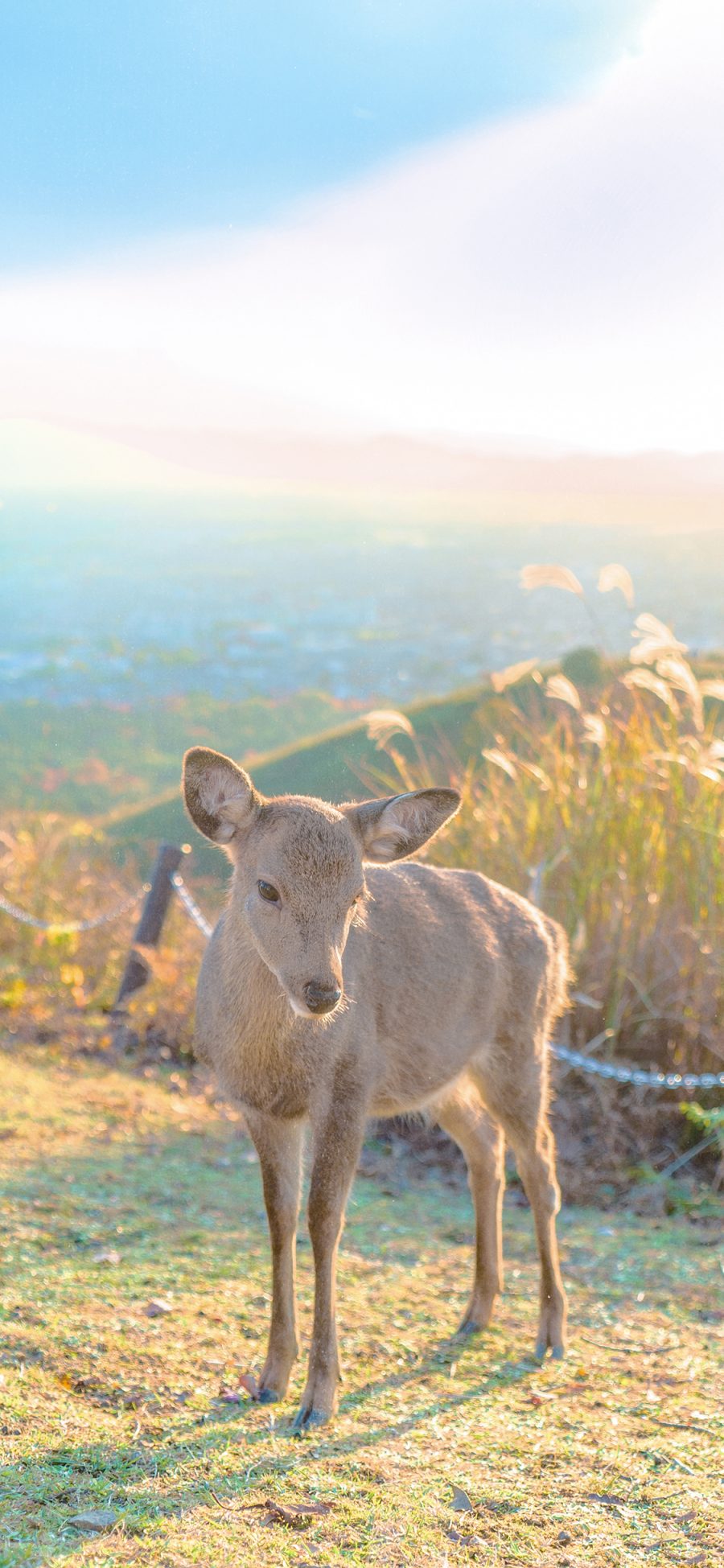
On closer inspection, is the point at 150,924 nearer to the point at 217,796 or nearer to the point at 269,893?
the point at 217,796

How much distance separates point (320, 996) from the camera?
322cm

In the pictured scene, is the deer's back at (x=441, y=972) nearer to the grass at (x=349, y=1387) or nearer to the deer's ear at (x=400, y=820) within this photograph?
the deer's ear at (x=400, y=820)

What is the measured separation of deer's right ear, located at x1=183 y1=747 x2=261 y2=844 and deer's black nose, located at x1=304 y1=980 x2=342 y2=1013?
2.28 feet

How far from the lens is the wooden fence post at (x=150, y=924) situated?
9.48 m

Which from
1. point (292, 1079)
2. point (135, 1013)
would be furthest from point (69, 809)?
point (292, 1079)

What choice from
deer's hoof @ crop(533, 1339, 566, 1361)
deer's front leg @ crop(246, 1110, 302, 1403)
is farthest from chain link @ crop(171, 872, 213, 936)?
deer's front leg @ crop(246, 1110, 302, 1403)

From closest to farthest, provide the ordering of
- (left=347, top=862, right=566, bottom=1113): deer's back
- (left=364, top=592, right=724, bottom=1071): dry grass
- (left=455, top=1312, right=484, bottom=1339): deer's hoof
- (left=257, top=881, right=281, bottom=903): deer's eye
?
1. (left=257, top=881, right=281, bottom=903): deer's eye
2. (left=347, top=862, right=566, bottom=1113): deer's back
3. (left=455, top=1312, right=484, bottom=1339): deer's hoof
4. (left=364, top=592, right=724, bottom=1071): dry grass

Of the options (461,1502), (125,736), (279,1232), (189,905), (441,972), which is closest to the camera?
(461,1502)

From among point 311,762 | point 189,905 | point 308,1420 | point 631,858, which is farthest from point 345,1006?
point 311,762

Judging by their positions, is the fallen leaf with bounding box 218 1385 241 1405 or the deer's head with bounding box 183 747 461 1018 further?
the fallen leaf with bounding box 218 1385 241 1405

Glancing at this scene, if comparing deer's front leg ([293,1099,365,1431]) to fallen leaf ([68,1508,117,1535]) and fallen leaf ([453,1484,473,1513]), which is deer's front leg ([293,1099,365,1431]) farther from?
fallen leaf ([68,1508,117,1535])

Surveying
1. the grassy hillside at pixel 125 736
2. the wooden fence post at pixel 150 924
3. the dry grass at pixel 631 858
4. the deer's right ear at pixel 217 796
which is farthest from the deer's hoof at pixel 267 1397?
the grassy hillside at pixel 125 736

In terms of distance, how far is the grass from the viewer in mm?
3115

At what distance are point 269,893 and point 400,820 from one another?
1.71ft
